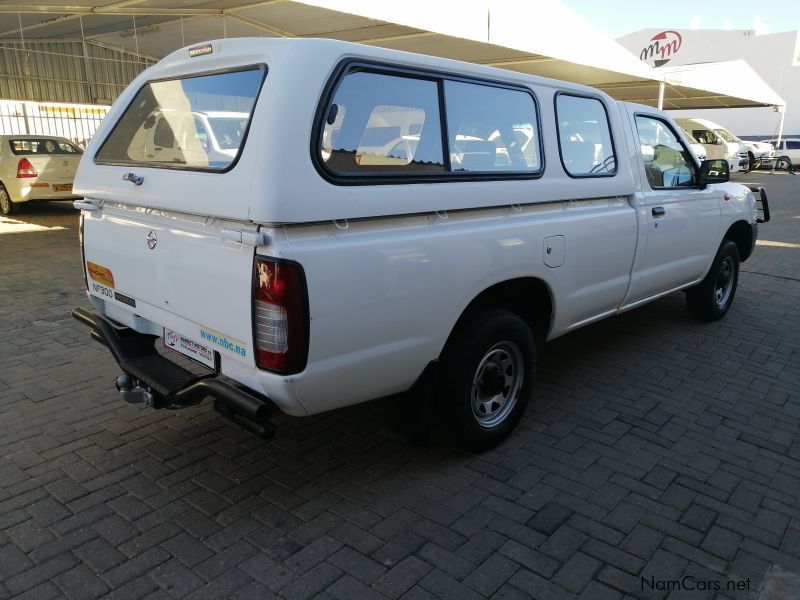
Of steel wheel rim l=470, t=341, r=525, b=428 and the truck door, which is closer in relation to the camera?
steel wheel rim l=470, t=341, r=525, b=428

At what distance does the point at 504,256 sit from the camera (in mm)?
3164

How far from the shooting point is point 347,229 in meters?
2.50

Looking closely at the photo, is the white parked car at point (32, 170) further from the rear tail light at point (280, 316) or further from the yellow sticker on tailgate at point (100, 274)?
the rear tail light at point (280, 316)

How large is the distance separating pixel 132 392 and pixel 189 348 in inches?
19.5

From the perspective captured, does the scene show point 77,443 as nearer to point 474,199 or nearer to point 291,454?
point 291,454

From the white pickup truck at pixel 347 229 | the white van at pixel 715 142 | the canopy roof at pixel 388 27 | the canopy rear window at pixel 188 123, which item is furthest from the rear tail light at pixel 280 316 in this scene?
the white van at pixel 715 142

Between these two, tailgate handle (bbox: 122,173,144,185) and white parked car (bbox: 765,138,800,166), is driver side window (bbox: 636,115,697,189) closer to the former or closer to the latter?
tailgate handle (bbox: 122,173,144,185)

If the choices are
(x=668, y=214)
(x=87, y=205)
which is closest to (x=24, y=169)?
(x=87, y=205)

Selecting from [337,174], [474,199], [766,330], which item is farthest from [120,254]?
[766,330]

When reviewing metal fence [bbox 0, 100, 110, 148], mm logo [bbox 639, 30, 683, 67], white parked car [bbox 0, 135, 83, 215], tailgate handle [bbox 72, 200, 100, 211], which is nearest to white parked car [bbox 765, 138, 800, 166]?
mm logo [bbox 639, 30, 683, 67]

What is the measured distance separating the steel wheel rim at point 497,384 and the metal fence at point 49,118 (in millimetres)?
18033

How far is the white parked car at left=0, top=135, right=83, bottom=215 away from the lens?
11.4 m

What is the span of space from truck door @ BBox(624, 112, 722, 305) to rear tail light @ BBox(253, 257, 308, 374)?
2.85 meters

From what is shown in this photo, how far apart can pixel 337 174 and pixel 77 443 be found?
227 centimetres
